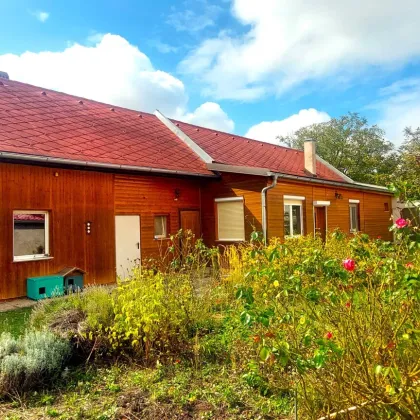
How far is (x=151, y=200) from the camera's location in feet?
38.2

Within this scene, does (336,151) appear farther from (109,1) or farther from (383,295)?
(383,295)

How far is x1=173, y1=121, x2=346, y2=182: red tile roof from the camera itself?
1529 cm

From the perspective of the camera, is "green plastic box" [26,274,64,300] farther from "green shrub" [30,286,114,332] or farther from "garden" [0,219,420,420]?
"garden" [0,219,420,420]

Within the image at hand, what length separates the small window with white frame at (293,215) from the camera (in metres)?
13.1

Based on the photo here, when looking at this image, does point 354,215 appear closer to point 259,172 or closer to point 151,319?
point 259,172

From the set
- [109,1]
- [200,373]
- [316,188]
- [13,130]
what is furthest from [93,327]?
[316,188]

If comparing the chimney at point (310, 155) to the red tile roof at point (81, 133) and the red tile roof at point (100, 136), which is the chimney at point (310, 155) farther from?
the red tile roof at point (81, 133)

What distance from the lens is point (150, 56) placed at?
13203 millimetres

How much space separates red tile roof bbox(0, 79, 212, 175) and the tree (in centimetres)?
1939

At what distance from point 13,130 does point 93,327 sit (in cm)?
710

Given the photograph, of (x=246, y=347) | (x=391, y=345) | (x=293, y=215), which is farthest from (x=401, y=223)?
(x=293, y=215)

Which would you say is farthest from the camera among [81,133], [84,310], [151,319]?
[81,133]

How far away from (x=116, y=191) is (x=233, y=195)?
13.8 ft

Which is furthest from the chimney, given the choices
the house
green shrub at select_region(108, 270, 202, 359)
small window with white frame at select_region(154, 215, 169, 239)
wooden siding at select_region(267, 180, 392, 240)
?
green shrub at select_region(108, 270, 202, 359)
